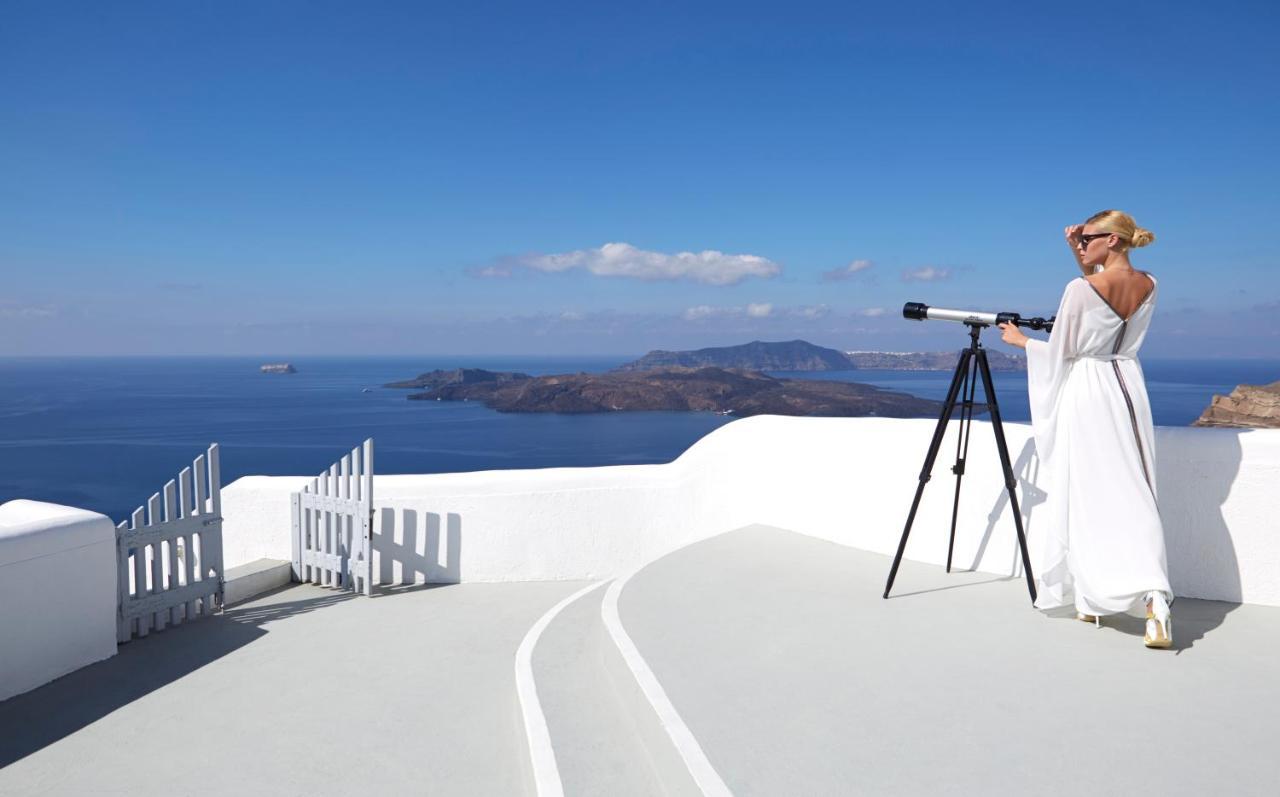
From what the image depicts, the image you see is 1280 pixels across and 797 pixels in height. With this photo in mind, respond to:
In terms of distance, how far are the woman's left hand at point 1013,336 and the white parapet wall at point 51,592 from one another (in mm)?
4300

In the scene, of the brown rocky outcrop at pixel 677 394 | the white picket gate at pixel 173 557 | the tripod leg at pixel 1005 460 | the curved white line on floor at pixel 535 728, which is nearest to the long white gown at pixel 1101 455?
the tripod leg at pixel 1005 460

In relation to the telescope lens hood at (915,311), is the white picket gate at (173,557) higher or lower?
lower

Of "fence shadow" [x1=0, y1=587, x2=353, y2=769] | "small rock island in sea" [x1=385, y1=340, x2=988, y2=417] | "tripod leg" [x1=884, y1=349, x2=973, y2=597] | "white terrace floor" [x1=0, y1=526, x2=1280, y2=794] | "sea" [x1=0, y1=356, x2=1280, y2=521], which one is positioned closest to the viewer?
"white terrace floor" [x1=0, y1=526, x2=1280, y2=794]

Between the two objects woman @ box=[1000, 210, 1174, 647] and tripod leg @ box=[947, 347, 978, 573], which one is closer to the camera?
woman @ box=[1000, 210, 1174, 647]

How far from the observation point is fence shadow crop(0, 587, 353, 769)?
10.1ft

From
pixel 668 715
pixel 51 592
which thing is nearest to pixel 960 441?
pixel 668 715

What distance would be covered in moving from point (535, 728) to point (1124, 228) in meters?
2.86

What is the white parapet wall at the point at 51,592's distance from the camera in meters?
3.36

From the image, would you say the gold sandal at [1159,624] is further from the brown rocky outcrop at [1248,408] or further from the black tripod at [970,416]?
the brown rocky outcrop at [1248,408]

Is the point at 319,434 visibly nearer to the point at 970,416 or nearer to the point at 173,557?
the point at 173,557

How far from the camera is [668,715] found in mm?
2355

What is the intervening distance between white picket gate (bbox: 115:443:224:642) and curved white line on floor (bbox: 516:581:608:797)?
2.01m

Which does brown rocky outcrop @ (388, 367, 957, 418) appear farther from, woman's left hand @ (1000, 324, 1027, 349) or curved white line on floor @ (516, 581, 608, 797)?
curved white line on floor @ (516, 581, 608, 797)

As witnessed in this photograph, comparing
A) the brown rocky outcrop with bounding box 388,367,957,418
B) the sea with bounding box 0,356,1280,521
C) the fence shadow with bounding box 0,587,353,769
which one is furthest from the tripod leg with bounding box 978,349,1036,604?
the sea with bounding box 0,356,1280,521
